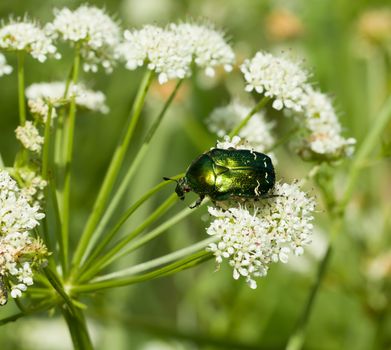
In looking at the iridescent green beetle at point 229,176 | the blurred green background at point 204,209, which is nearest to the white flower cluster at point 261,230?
the iridescent green beetle at point 229,176

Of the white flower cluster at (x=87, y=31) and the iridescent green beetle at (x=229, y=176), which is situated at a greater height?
the white flower cluster at (x=87, y=31)

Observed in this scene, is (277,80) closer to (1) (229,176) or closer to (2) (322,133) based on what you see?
(2) (322,133)

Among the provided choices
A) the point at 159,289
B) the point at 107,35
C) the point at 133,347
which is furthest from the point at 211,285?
the point at 107,35

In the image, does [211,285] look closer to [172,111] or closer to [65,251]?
[172,111]

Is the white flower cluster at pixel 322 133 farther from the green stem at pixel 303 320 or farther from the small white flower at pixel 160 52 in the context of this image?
the small white flower at pixel 160 52

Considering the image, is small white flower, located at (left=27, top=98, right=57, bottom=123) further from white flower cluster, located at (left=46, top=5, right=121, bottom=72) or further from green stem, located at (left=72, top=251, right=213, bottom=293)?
green stem, located at (left=72, top=251, right=213, bottom=293)

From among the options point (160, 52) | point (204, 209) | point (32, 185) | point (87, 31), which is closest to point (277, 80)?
point (160, 52)
